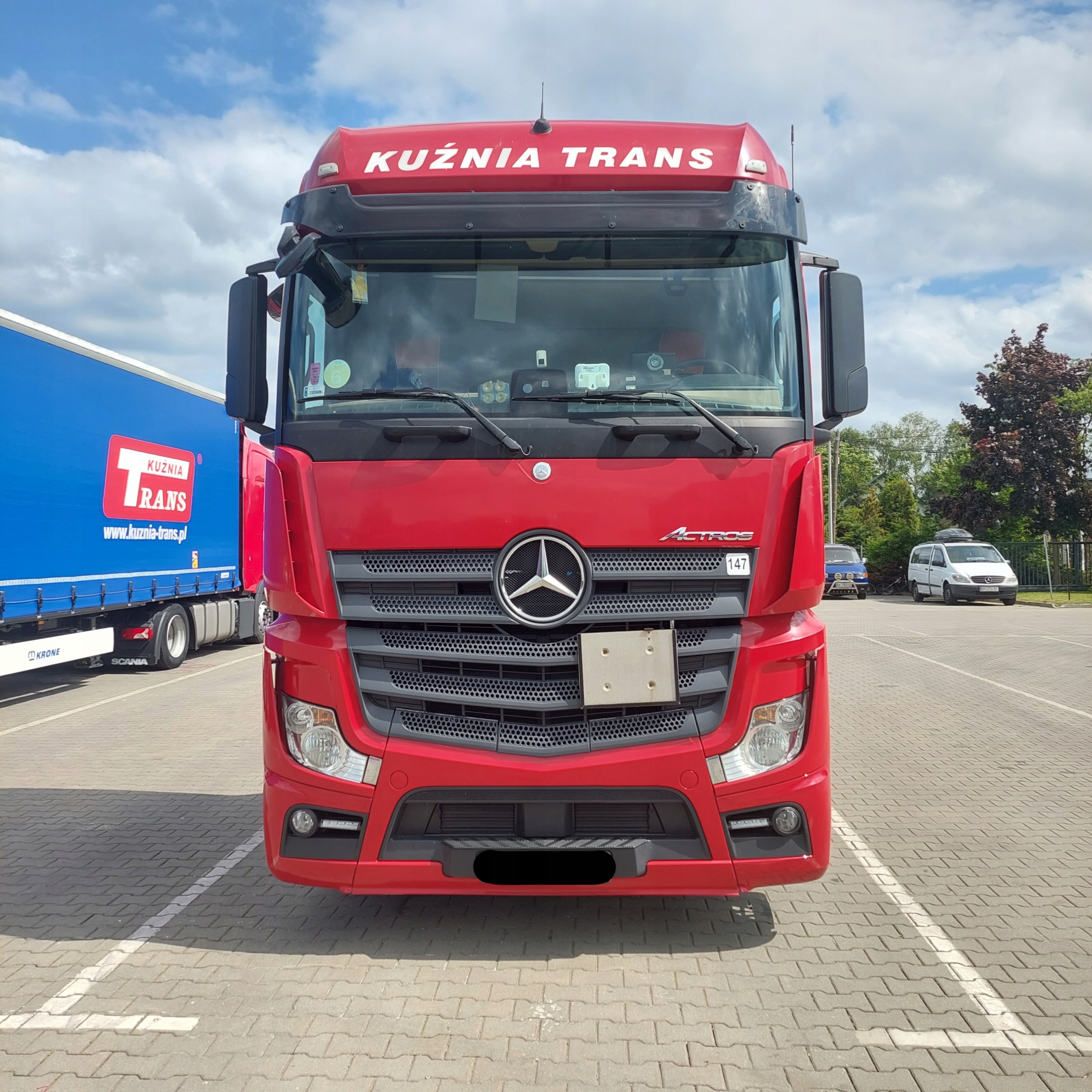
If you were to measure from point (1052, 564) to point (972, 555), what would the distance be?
10271 mm

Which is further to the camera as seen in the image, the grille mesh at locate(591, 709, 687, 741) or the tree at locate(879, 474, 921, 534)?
the tree at locate(879, 474, 921, 534)

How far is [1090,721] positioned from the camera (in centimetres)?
1076

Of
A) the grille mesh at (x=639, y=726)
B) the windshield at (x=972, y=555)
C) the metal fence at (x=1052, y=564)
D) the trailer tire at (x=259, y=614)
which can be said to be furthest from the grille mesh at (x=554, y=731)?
the metal fence at (x=1052, y=564)

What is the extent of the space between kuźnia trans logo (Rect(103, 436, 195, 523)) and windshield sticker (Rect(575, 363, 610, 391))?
992 cm

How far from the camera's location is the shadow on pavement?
4.55 m

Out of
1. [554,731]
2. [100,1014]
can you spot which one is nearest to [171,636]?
[100,1014]

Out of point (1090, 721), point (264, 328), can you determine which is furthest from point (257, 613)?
point (264, 328)

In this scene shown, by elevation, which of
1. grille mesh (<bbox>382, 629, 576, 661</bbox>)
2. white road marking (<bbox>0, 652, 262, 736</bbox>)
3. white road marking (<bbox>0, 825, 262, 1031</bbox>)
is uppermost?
grille mesh (<bbox>382, 629, 576, 661</bbox>)

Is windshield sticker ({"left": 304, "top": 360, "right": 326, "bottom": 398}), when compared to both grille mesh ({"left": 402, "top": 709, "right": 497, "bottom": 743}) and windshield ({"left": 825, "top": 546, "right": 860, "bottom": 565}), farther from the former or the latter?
windshield ({"left": 825, "top": 546, "right": 860, "bottom": 565})

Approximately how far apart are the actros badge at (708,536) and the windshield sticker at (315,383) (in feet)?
5.07

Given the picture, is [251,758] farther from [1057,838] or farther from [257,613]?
[257,613]

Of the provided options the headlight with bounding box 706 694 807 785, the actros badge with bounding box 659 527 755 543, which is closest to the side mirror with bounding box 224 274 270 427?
the actros badge with bounding box 659 527 755 543

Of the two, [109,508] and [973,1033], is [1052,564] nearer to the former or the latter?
[109,508]

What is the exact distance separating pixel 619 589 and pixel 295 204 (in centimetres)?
216
